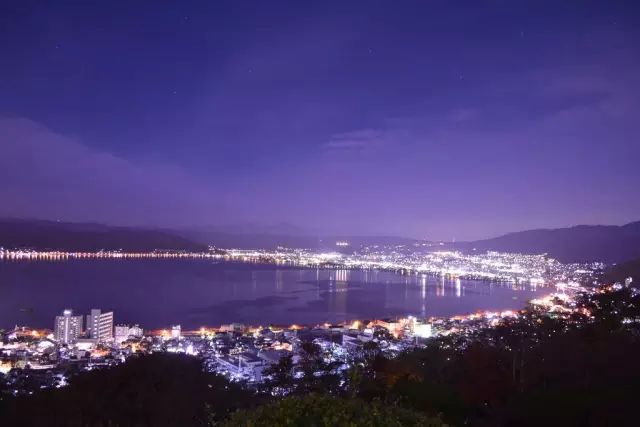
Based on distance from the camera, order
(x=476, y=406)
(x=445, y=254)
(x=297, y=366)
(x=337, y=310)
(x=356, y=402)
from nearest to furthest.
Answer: (x=356, y=402) < (x=476, y=406) < (x=297, y=366) < (x=337, y=310) < (x=445, y=254)

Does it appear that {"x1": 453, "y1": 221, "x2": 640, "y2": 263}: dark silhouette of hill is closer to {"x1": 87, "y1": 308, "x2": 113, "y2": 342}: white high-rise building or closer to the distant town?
the distant town

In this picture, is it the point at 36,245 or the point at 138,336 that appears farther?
Result: the point at 36,245

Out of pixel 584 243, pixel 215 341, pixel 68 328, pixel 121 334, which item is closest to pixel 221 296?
pixel 121 334

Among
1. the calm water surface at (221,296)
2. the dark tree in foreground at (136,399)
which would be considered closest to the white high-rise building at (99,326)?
the calm water surface at (221,296)

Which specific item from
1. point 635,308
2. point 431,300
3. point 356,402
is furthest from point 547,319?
point 431,300

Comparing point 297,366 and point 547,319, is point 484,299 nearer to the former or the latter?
point 547,319

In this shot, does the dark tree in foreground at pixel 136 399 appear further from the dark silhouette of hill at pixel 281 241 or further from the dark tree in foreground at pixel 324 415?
the dark silhouette of hill at pixel 281 241

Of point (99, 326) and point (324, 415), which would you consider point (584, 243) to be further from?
point (324, 415)
